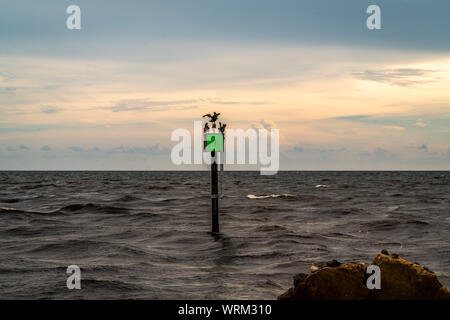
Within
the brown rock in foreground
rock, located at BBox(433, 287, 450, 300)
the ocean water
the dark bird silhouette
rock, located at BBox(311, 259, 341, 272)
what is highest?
the dark bird silhouette

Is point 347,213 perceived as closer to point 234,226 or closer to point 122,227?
point 234,226

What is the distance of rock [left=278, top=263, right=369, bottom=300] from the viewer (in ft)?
33.9

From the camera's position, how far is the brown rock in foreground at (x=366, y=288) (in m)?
10.4

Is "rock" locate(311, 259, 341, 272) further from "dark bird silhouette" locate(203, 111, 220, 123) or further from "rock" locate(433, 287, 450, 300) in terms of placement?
"dark bird silhouette" locate(203, 111, 220, 123)

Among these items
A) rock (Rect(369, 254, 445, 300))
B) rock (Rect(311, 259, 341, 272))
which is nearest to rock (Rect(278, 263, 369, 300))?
rock (Rect(311, 259, 341, 272))

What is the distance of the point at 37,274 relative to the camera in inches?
656

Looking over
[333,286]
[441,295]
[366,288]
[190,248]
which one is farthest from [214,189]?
[441,295]

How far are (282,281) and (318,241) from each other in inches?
356

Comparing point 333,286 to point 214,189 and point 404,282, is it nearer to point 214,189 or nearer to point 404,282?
point 404,282

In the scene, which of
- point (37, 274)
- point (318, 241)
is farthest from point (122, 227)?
point (37, 274)
